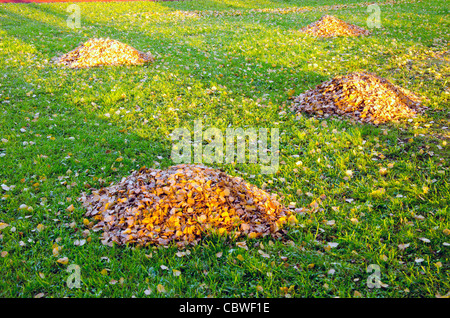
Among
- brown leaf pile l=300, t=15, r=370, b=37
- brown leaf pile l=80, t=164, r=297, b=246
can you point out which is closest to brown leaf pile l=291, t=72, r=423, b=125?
brown leaf pile l=80, t=164, r=297, b=246

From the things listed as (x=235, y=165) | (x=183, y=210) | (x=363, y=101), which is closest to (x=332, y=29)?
(x=363, y=101)

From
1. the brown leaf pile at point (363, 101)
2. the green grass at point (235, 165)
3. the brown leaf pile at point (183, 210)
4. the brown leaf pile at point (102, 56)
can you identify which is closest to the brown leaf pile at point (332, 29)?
the green grass at point (235, 165)

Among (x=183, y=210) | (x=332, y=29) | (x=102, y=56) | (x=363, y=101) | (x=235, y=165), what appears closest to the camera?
(x=183, y=210)

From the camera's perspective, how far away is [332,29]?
42.7 feet

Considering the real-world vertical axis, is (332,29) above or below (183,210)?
above

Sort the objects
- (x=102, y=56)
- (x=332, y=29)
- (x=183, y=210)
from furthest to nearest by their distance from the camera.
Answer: (x=332, y=29) < (x=102, y=56) < (x=183, y=210)

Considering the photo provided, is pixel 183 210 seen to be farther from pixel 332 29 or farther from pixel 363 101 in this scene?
pixel 332 29

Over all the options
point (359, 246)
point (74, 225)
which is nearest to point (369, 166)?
point (359, 246)

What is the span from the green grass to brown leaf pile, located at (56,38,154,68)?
52cm

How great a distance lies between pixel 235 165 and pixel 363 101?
138 inches

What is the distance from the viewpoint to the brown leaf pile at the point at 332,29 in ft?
42.0

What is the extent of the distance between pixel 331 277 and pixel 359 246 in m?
0.66
